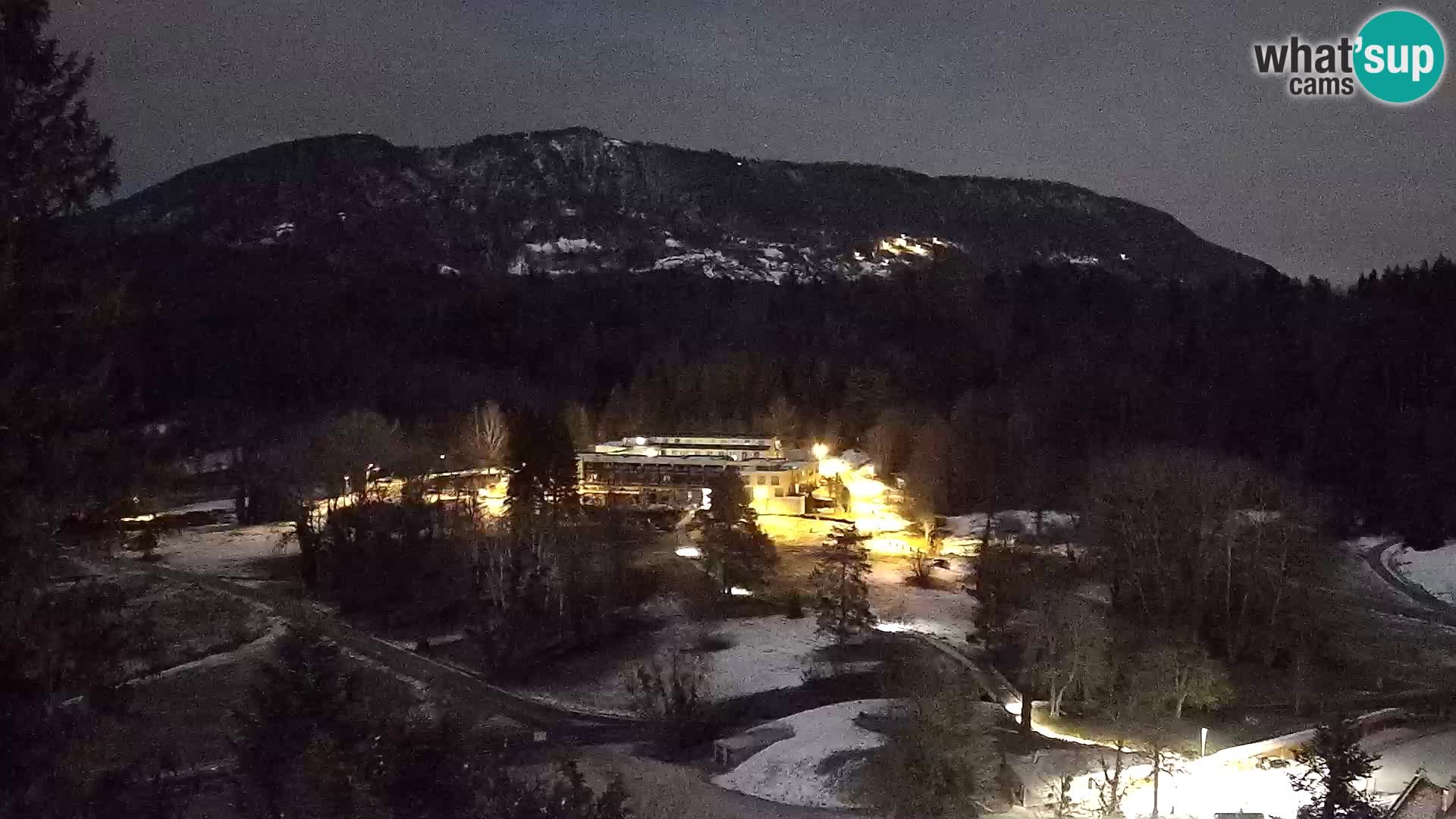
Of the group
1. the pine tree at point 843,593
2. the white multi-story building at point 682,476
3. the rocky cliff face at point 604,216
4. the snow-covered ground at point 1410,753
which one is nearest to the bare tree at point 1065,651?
the snow-covered ground at point 1410,753

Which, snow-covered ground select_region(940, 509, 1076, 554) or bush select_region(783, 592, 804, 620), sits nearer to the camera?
bush select_region(783, 592, 804, 620)

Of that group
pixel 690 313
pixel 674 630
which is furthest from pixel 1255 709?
pixel 690 313

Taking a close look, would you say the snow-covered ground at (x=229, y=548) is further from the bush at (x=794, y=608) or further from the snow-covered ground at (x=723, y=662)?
the bush at (x=794, y=608)

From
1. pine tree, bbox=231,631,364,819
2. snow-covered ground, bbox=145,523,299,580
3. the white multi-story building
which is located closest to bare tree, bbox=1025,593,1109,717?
pine tree, bbox=231,631,364,819

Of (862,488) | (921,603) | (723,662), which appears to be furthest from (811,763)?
(862,488)

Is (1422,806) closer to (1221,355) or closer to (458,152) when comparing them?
(1221,355)

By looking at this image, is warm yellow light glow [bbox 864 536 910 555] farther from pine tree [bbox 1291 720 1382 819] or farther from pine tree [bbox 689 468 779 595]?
pine tree [bbox 1291 720 1382 819]
